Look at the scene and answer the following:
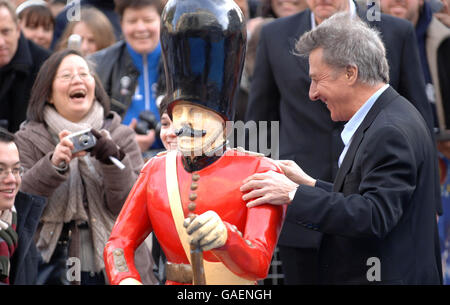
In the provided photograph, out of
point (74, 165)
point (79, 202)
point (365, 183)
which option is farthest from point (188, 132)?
point (74, 165)

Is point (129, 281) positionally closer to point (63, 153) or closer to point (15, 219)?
point (15, 219)

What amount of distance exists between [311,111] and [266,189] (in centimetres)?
161

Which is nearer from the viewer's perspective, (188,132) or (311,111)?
(188,132)

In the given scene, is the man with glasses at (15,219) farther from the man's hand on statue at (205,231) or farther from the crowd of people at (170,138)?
the man's hand on statue at (205,231)

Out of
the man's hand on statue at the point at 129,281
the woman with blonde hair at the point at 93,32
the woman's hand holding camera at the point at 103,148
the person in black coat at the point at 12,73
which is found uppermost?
the woman with blonde hair at the point at 93,32

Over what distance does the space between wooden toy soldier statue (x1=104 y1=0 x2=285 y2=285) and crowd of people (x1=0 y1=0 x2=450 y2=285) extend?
14 cm

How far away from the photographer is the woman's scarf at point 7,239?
4426mm

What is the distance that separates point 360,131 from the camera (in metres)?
4.09

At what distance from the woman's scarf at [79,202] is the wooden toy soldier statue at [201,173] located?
1.40m

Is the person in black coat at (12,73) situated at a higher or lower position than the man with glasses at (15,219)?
higher

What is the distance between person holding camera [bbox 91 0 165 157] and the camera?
20.9 ft

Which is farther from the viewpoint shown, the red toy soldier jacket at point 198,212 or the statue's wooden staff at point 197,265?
the red toy soldier jacket at point 198,212

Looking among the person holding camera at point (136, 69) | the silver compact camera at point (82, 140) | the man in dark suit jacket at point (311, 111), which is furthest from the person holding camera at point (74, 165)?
the man in dark suit jacket at point (311, 111)
